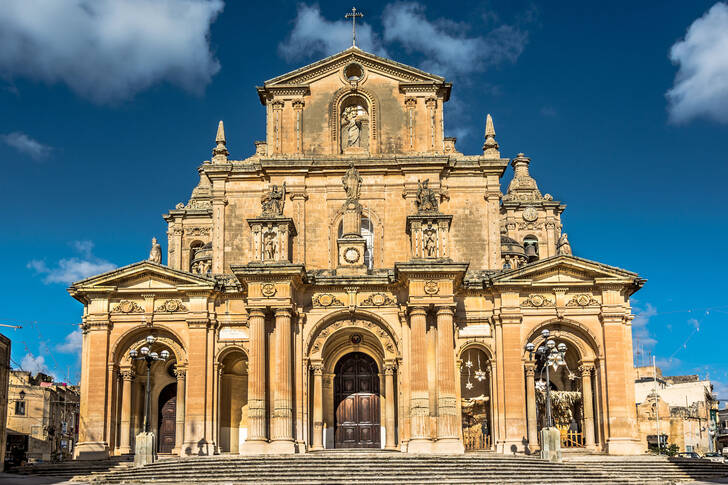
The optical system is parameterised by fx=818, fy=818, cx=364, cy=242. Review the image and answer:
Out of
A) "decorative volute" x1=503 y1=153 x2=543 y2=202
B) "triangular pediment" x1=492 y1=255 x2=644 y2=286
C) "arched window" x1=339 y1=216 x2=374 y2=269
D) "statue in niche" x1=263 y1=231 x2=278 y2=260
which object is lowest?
"triangular pediment" x1=492 y1=255 x2=644 y2=286

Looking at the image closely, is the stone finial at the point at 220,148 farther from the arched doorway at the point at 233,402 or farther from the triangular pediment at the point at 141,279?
the arched doorway at the point at 233,402

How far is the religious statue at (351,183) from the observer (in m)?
37.2

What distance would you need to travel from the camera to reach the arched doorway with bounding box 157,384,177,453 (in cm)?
3891

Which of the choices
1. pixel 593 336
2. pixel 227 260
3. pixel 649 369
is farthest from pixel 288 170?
pixel 649 369

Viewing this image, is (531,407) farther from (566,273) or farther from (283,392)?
(283,392)

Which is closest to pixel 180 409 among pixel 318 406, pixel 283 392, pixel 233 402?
pixel 233 402

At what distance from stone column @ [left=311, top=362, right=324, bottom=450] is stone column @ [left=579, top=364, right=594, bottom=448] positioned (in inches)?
461

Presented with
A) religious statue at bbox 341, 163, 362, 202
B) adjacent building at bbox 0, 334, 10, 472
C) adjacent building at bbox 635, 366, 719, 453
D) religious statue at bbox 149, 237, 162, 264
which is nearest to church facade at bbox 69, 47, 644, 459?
religious statue at bbox 341, 163, 362, 202

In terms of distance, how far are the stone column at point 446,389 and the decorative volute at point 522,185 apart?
25561mm

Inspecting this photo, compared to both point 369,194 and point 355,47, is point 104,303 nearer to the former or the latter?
point 369,194

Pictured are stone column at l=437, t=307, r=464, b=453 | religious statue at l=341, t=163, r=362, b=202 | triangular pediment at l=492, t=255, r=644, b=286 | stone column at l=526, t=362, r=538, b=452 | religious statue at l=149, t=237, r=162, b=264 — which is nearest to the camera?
stone column at l=437, t=307, r=464, b=453

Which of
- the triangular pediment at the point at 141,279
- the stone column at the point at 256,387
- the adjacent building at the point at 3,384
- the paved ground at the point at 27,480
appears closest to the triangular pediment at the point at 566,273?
the stone column at the point at 256,387

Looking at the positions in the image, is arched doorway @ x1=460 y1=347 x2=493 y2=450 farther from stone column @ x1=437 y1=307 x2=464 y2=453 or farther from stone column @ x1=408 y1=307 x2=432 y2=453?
stone column @ x1=408 y1=307 x2=432 y2=453

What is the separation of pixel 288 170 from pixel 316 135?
92.5 inches
